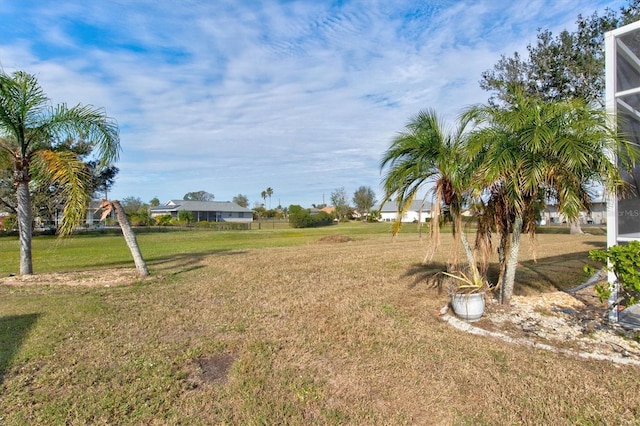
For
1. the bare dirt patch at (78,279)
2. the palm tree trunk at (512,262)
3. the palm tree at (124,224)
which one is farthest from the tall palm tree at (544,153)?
the palm tree at (124,224)

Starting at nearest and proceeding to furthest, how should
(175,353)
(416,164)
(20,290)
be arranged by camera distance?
(175,353)
(416,164)
(20,290)

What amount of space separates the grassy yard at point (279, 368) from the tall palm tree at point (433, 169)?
162 cm

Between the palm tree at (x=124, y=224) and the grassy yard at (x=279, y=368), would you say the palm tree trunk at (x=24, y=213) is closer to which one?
the palm tree at (x=124, y=224)

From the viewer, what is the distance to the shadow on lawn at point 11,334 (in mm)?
3756

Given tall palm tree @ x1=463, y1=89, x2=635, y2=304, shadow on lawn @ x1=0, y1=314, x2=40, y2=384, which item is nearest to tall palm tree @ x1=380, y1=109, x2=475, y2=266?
tall palm tree @ x1=463, y1=89, x2=635, y2=304

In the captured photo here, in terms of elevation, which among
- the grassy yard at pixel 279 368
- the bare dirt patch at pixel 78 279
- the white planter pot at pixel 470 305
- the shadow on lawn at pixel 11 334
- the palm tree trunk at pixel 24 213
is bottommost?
the grassy yard at pixel 279 368

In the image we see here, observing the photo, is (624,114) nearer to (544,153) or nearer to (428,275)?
(544,153)

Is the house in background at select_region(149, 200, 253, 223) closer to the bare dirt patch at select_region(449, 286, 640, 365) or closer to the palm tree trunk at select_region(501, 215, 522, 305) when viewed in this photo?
the palm tree trunk at select_region(501, 215, 522, 305)

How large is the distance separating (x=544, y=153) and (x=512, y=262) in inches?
68.6

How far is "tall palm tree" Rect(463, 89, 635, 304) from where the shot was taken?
4305 mm

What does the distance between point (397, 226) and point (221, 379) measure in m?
3.45

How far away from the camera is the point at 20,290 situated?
7.38 metres

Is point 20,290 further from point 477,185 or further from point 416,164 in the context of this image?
point 477,185

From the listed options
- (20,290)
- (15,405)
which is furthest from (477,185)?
(20,290)
